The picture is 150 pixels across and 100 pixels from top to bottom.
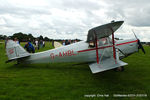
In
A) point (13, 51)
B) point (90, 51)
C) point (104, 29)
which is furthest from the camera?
point (13, 51)

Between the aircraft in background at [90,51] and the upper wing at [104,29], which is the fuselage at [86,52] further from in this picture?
the upper wing at [104,29]

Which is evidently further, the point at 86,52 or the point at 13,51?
the point at 13,51

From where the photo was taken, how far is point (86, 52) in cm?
613

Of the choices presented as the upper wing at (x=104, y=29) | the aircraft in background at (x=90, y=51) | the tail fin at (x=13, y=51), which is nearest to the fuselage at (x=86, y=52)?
the aircraft in background at (x=90, y=51)

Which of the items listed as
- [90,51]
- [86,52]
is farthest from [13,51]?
[90,51]

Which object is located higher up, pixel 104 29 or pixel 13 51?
pixel 104 29

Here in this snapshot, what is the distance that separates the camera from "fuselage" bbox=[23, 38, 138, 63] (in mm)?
5906

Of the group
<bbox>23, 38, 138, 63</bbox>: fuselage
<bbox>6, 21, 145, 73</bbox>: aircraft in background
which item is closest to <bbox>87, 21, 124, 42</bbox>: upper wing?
<bbox>6, 21, 145, 73</bbox>: aircraft in background

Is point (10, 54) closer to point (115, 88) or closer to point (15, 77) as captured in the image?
point (15, 77)

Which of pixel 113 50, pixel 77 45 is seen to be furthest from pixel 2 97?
pixel 113 50

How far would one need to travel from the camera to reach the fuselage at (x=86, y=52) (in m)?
5.91

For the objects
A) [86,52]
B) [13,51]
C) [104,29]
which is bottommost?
[86,52]

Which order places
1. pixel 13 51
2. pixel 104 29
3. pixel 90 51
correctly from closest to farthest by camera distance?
pixel 104 29 < pixel 90 51 < pixel 13 51

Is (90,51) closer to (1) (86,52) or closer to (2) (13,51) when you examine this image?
(1) (86,52)
